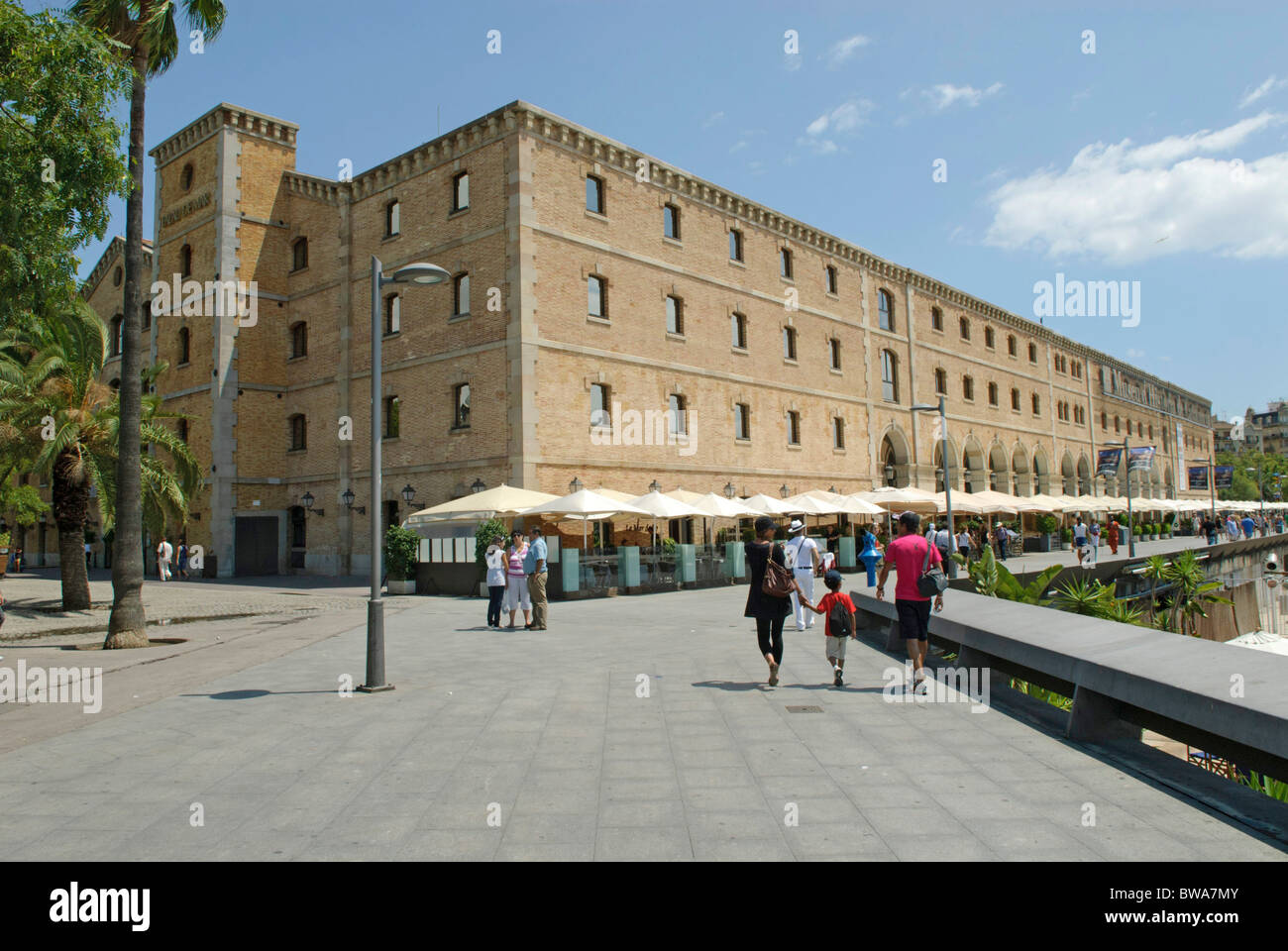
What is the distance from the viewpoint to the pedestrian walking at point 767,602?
8.32 m

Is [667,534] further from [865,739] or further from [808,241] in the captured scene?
[865,739]

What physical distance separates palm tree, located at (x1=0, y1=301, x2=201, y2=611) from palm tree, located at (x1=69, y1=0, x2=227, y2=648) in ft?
16.6

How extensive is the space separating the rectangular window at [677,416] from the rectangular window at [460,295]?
276 inches

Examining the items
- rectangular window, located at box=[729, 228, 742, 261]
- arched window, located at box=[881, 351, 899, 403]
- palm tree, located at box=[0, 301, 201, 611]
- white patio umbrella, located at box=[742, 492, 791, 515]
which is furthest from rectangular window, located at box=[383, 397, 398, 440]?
arched window, located at box=[881, 351, 899, 403]

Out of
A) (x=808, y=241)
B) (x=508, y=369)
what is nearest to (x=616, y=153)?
(x=508, y=369)

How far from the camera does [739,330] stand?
3062cm

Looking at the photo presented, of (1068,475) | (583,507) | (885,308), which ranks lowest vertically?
(583,507)

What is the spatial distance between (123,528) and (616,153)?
18870 millimetres

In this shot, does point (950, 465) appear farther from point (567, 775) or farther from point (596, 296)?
point (567, 775)

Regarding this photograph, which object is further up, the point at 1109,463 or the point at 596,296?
the point at 596,296

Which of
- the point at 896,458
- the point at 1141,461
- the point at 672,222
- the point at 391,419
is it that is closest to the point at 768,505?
the point at 672,222

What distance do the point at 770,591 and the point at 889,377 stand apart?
32.4m

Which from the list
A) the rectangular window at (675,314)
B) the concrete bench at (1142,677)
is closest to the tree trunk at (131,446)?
the concrete bench at (1142,677)
